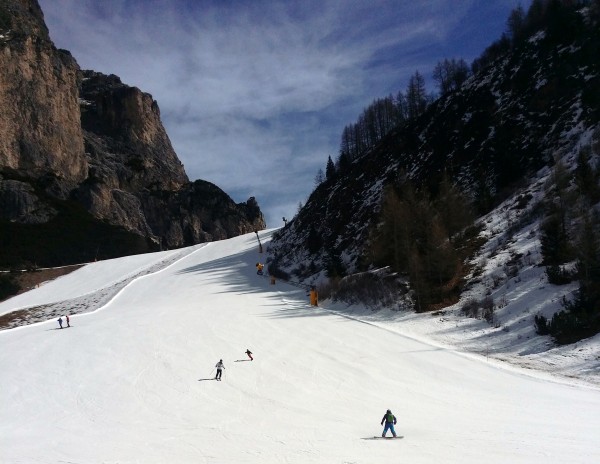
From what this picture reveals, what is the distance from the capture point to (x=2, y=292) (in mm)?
47281

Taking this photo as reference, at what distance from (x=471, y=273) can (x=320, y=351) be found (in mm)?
12852

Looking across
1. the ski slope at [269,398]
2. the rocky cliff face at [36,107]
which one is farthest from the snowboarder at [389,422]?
the rocky cliff face at [36,107]

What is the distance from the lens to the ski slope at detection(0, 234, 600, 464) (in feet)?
35.5

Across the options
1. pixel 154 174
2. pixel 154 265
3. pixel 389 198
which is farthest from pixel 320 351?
pixel 154 174

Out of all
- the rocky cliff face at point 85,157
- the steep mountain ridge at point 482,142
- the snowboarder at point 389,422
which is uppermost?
the rocky cliff face at point 85,157

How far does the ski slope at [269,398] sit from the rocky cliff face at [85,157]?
64815 mm

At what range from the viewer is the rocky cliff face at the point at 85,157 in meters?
93.7

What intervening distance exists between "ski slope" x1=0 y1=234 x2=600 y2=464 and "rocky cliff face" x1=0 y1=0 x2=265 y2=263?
6482cm

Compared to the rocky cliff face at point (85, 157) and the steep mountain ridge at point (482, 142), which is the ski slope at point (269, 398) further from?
the rocky cliff face at point (85, 157)

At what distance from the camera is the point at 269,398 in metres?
15.7

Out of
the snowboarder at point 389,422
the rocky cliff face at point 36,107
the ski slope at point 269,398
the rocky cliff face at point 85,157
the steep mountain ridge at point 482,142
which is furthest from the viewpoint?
the rocky cliff face at point 36,107

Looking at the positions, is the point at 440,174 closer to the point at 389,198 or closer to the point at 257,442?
the point at 389,198

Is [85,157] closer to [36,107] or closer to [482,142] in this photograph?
[36,107]

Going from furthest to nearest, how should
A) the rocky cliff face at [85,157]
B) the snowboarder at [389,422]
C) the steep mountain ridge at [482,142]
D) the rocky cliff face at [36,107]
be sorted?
the rocky cliff face at [36,107] < the rocky cliff face at [85,157] < the steep mountain ridge at [482,142] < the snowboarder at [389,422]
